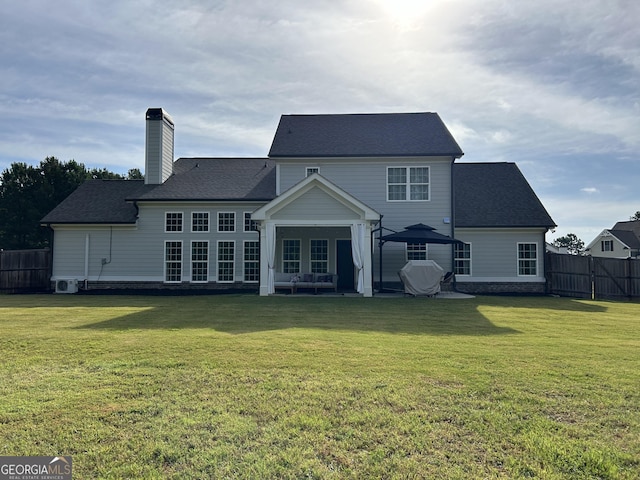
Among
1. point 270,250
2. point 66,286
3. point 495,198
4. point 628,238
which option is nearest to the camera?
point 270,250

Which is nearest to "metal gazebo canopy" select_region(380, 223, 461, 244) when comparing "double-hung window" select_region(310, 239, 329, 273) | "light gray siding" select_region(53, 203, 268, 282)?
"double-hung window" select_region(310, 239, 329, 273)

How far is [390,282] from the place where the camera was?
62.9 feet

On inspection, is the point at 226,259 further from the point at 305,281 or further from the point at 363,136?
the point at 363,136

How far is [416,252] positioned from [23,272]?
18763 mm

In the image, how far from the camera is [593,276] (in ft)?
59.1

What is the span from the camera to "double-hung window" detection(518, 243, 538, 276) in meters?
19.6

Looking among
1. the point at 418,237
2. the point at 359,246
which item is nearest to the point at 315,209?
the point at 359,246

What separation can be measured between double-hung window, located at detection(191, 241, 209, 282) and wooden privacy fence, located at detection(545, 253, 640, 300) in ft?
52.9

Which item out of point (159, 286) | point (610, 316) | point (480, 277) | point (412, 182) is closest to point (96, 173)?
point (159, 286)

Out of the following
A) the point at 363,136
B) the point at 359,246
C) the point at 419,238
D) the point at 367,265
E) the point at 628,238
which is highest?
the point at 363,136

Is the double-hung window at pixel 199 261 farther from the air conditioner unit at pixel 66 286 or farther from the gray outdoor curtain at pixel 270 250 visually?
the air conditioner unit at pixel 66 286

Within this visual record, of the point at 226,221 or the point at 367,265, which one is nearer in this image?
the point at 367,265

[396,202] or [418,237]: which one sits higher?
[396,202]

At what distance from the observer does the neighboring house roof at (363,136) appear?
19344 millimetres
